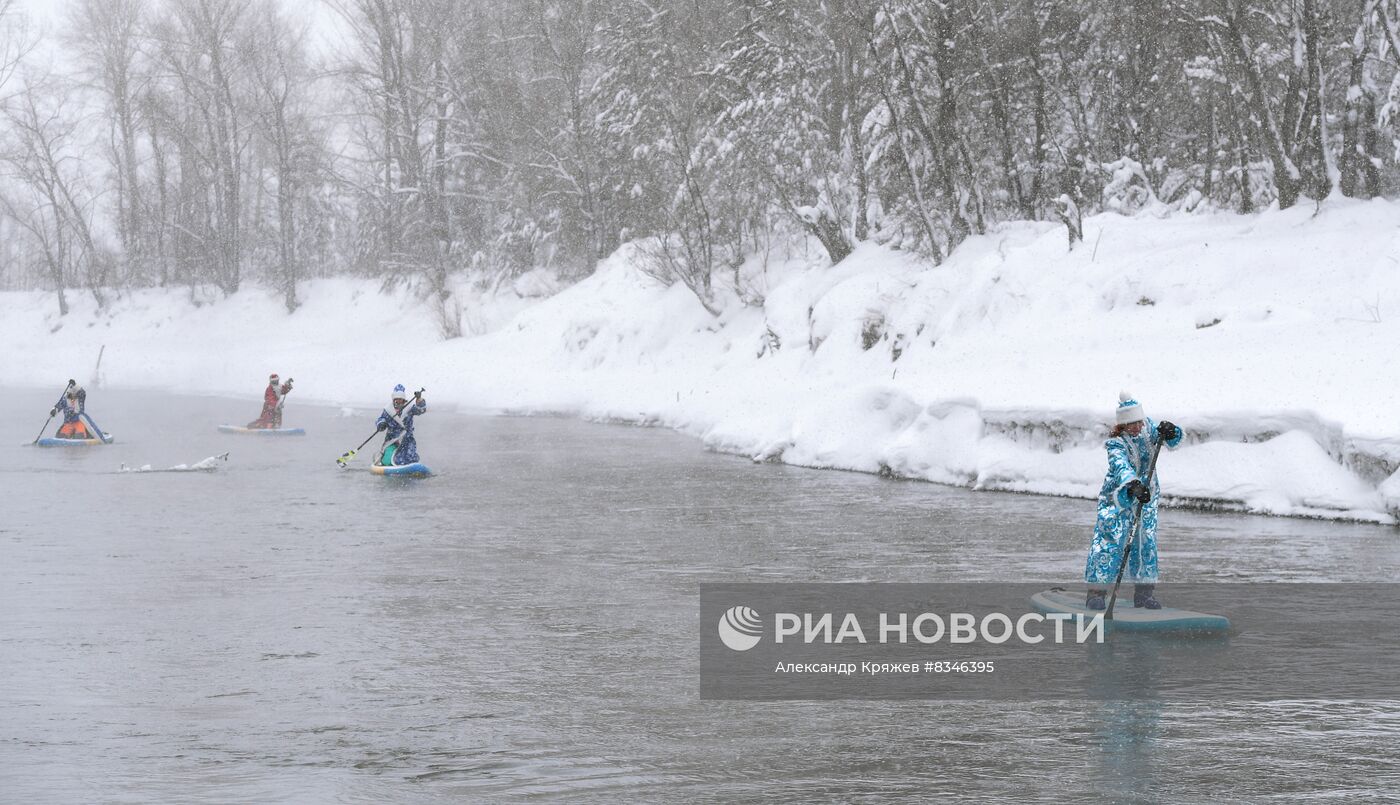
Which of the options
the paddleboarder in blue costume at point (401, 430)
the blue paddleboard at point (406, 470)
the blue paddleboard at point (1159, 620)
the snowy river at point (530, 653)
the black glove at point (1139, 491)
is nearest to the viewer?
the snowy river at point (530, 653)

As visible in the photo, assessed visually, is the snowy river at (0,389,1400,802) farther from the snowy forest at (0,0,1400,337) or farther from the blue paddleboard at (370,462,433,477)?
the snowy forest at (0,0,1400,337)

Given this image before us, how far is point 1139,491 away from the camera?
9234 mm

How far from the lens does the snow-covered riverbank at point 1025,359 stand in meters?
17.7

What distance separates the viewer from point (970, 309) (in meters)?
27.8

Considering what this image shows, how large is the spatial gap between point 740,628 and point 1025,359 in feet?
49.0

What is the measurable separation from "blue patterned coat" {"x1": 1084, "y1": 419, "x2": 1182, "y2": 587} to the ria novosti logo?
2.47m

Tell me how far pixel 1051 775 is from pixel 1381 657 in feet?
12.2

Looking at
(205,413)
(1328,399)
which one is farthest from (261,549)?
(205,413)

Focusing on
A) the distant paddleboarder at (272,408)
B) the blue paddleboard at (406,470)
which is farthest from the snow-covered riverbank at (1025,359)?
the blue paddleboard at (406,470)

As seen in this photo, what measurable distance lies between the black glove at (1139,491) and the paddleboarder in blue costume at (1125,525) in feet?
1.83

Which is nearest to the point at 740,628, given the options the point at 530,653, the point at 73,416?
the point at 530,653

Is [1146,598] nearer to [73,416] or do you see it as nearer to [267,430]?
[73,416]

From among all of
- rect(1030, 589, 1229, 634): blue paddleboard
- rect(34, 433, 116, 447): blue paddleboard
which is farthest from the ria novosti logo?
rect(34, 433, 116, 447): blue paddleboard

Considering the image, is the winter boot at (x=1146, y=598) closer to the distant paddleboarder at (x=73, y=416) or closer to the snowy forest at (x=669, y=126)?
the snowy forest at (x=669, y=126)
